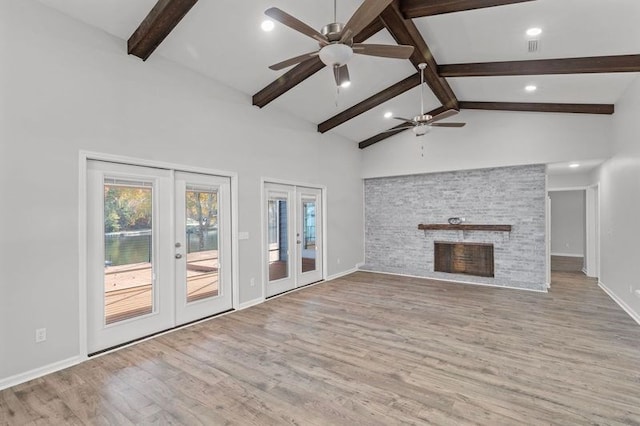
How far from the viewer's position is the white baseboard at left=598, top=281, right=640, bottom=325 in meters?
4.46

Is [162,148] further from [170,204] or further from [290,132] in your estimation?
[290,132]

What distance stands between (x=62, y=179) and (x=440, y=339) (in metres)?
4.56

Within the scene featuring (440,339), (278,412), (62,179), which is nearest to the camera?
(278,412)

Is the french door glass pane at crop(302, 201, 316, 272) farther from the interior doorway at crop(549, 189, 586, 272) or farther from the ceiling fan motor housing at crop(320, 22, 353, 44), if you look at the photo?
the interior doorway at crop(549, 189, 586, 272)

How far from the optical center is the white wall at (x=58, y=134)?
293 centimetres

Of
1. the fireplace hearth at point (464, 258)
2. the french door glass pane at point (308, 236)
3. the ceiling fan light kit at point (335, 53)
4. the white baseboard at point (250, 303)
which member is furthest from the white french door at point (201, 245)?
the fireplace hearth at point (464, 258)

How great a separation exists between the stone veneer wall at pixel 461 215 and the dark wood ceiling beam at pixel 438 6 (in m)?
4.34

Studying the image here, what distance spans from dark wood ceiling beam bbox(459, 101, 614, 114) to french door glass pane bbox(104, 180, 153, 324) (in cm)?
634

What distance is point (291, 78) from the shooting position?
16.0ft

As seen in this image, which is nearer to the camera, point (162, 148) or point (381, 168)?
point (162, 148)

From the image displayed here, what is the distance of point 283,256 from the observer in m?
6.23

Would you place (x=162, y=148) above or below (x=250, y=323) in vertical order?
above

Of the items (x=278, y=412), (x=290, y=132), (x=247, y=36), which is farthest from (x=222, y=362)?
(x=290, y=132)

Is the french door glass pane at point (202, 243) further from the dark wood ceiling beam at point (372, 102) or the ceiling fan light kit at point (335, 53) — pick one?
the dark wood ceiling beam at point (372, 102)
